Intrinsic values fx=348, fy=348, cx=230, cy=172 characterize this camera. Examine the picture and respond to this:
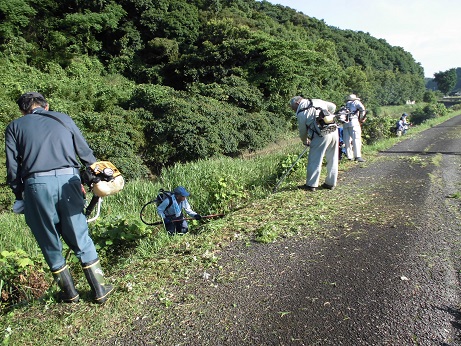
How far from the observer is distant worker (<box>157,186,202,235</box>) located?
17.7ft

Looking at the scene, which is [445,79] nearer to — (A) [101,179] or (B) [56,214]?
(A) [101,179]

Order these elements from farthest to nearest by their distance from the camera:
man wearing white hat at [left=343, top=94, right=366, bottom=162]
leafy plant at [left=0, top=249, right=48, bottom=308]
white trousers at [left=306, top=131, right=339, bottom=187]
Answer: man wearing white hat at [left=343, top=94, right=366, bottom=162]
white trousers at [left=306, top=131, right=339, bottom=187]
leafy plant at [left=0, top=249, right=48, bottom=308]

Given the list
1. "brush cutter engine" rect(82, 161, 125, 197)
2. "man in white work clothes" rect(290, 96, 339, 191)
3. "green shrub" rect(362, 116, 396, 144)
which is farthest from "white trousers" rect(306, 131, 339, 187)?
"green shrub" rect(362, 116, 396, 144)

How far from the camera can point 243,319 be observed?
8.87 feet

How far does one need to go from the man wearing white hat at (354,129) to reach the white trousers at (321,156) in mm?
2857

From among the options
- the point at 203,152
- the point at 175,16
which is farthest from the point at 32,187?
the point at 175,16

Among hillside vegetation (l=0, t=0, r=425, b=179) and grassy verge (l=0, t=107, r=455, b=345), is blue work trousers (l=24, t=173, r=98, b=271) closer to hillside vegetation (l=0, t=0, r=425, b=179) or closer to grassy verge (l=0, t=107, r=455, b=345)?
grassy verge (l=0, t=107, r=455, b=345)

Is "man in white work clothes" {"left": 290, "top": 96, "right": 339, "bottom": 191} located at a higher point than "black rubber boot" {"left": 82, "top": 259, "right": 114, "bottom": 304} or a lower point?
higher

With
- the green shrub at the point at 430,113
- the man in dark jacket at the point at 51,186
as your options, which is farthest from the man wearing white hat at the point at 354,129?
the green shrub at the point at 430,113

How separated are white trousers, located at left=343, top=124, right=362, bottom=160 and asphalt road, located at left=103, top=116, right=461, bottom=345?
392 centimetres

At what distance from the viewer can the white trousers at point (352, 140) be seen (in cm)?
855

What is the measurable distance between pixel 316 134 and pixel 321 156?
0.38 meters

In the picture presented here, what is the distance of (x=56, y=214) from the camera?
300 cm

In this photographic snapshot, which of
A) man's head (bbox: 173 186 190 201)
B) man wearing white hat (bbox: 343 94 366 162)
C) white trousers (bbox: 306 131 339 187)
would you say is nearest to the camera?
man's head (bbox: 173 186 190 201)
